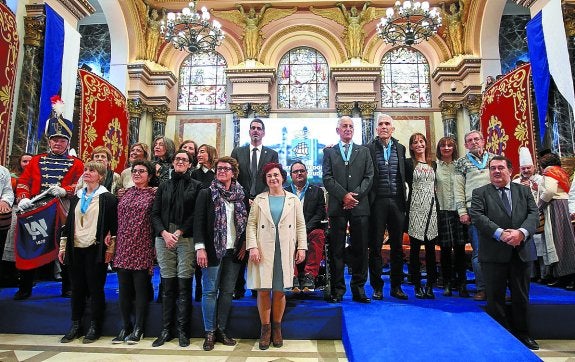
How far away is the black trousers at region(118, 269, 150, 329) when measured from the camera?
293 centimetres

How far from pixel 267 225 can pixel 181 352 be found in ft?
3.51

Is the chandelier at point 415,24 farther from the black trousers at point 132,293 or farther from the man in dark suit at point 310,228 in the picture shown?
the black trousers at point 132,293

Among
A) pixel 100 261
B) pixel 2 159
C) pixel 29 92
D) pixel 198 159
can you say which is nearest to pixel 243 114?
pixel 29 92

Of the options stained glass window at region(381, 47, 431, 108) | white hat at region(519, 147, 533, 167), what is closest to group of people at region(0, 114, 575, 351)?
white hat at region(519, 147, 533, 167)

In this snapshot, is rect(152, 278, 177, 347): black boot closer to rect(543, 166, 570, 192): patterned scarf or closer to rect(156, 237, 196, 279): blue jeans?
rect(156, 237, 196, 279): blue jeans

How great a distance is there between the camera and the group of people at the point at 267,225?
2812 mm

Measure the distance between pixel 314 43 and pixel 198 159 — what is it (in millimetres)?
8048

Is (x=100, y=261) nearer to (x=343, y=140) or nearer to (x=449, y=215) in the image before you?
(x=343, y=140)

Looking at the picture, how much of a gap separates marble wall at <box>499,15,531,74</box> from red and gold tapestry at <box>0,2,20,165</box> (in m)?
10.2

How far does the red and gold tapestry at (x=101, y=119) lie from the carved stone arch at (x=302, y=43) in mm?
4058

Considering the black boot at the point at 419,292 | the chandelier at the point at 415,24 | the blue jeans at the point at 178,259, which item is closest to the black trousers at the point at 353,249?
the black boot at the point at 419,292

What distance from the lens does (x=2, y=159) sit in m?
4.75

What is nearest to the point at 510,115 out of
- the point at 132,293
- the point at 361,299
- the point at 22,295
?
the point at 361,299

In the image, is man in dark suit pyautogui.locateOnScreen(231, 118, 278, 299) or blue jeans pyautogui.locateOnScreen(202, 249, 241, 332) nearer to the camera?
blue jeans pyautogui.locateOnScreen(202, 249, 241, 332)
